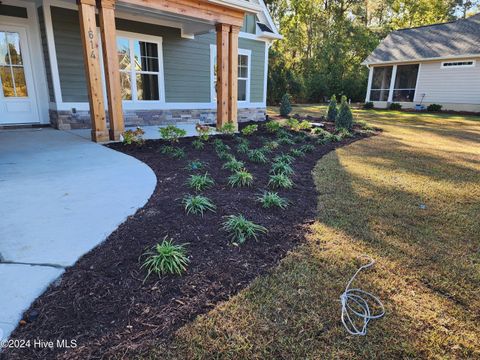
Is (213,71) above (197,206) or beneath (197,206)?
above

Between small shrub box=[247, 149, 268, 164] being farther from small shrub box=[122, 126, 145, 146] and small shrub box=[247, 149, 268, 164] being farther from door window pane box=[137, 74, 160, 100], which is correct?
door window pane box=[137, 74, 160, 100]

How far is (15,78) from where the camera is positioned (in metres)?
6.88

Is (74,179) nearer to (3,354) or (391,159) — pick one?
(3,354)

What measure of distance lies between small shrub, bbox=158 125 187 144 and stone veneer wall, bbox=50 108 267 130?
259 centimetres

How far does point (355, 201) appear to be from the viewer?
3.52 metres

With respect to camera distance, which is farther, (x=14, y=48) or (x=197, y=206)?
(x=14, y=48)

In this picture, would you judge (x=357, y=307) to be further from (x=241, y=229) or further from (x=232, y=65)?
(x=232, y=65)

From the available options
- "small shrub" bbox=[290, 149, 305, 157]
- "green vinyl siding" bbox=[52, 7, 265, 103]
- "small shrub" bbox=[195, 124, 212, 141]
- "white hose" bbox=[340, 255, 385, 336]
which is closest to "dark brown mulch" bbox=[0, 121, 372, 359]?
"white hose" bbox=[340, 255, 385, 336]

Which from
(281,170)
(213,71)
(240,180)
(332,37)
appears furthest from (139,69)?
(332,37)

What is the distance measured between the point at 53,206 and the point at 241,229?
6.15 feet

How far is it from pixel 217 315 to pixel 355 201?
2.42 metres

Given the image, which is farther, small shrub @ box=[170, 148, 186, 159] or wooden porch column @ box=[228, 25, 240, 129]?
wooden porch column @ box=[228, 25, 240, 129]

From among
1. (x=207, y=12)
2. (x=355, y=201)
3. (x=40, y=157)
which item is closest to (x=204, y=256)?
(x=355, y=201)

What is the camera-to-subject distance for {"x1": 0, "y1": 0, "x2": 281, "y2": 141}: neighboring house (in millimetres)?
5549
